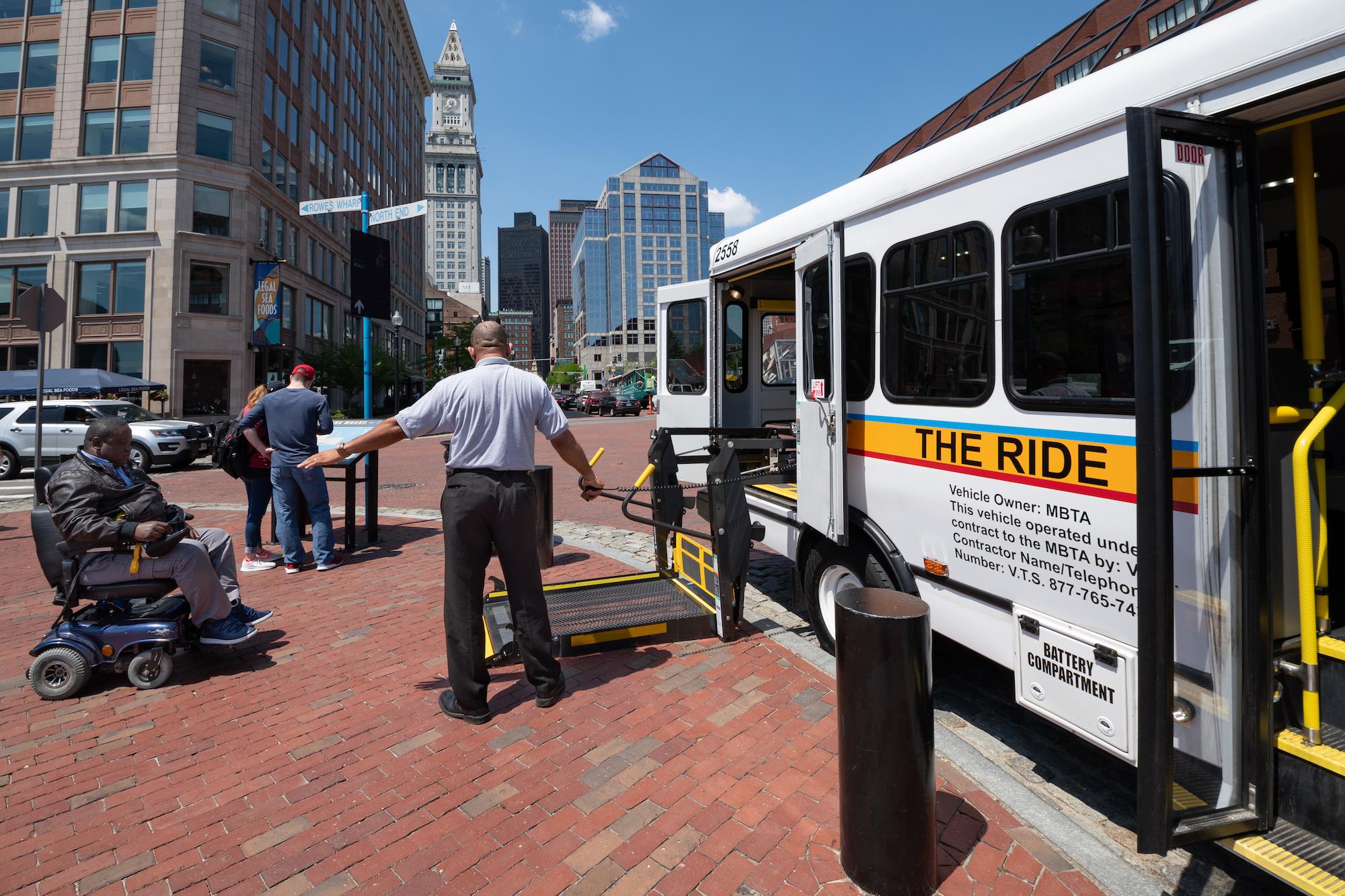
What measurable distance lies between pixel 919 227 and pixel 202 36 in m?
41.7

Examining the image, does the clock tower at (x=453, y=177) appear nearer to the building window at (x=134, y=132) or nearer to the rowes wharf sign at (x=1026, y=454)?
the building window at (x=134, y=132)

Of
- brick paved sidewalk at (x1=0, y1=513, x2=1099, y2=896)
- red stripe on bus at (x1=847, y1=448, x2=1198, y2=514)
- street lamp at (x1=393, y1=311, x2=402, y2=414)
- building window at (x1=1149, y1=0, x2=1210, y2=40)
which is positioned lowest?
brick paved sidewalk at (x1=0, y1=513, x2=1099, y2=896)

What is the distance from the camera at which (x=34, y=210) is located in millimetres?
32438

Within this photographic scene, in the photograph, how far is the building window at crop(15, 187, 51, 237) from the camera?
32344 millimetres

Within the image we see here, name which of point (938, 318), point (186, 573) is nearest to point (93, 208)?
point (186, 573)

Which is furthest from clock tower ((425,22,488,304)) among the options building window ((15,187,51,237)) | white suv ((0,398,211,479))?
white suv ((0,398,211,479))

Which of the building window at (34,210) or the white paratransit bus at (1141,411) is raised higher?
the building window at (34,210)

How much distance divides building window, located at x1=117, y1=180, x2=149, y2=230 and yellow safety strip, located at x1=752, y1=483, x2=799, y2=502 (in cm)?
3756

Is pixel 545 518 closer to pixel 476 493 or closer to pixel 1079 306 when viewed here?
pixel 476 493

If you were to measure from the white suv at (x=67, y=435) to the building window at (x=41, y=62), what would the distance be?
2791 centimetres

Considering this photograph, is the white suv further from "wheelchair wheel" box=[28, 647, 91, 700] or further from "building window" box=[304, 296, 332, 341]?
"building window" box=[304, 296, 332, 341]

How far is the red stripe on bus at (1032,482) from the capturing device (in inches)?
94.1

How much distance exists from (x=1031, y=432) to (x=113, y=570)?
15.9 ft

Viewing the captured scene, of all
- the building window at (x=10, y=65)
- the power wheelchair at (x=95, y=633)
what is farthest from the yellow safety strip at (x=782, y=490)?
the building window at (x=10, y=65)
